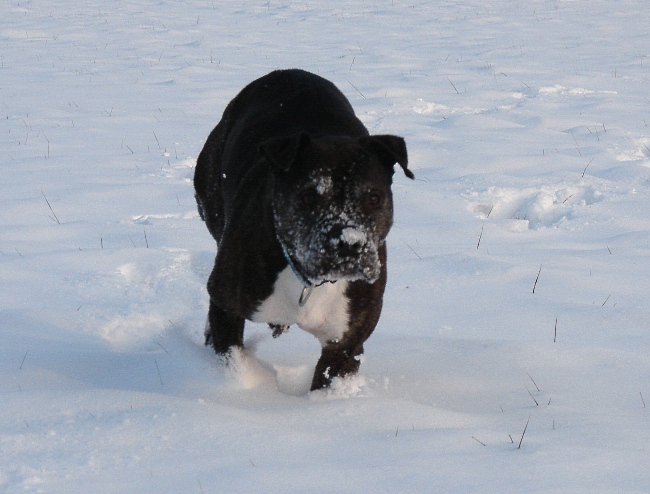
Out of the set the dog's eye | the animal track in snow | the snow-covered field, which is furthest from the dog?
the animal track in snow

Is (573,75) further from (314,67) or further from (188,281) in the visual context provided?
(188,281)

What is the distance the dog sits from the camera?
3.58 meters

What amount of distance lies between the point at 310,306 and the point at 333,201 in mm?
607

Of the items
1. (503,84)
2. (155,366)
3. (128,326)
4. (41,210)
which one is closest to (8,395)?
(155,366)

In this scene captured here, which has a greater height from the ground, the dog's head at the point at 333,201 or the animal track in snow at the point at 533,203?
the dog's head at the point at 333,201

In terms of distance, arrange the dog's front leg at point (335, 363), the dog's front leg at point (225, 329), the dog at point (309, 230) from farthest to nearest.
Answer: the dog's front leg at point (225, 329) < the dog's front leg at point (335, 363) < the dog at point (309, 230)

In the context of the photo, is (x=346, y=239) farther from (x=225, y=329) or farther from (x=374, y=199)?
(x=225, y=329)

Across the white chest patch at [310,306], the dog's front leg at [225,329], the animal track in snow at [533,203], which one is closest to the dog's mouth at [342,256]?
the white chest patch at [310,306]

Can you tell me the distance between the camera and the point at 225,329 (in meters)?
4.38

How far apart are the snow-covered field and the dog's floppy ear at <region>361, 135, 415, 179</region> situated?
108 cm

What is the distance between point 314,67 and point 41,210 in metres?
6.57

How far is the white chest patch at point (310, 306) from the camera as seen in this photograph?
3.98 metres

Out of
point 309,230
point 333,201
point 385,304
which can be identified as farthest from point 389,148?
point 385,304

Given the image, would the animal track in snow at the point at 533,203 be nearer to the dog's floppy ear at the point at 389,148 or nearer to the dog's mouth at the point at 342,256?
the dog's floppy ear at the point at 389,148
